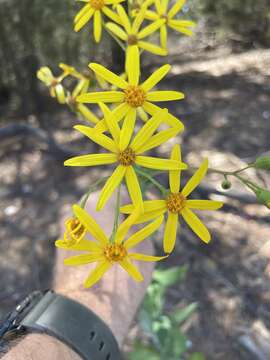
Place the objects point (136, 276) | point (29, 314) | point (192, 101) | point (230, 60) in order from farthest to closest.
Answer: point (230, 60), point (192, 101), point (29, 314), point (136, 276)

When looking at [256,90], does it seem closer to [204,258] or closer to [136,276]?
[204,258]

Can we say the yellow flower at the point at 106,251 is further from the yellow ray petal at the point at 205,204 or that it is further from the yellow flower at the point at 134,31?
the yellow flower at the point at 134,31

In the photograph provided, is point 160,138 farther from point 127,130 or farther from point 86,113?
point 86,113

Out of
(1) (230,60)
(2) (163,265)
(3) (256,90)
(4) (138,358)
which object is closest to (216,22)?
(1) (230,60)

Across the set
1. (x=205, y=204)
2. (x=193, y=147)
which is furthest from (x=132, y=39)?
(x=193, y=147)

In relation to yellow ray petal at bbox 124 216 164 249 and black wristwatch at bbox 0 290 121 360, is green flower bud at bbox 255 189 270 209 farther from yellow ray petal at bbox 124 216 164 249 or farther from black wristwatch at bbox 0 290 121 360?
black wristwatch at bbox 0 290 121 360

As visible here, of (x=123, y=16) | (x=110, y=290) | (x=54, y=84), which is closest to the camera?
(x=123, y=16)
